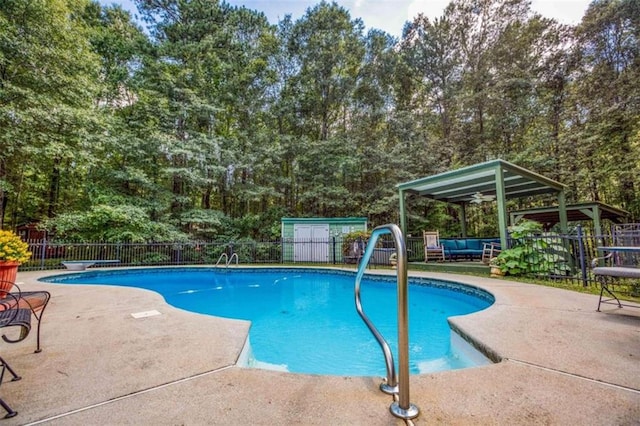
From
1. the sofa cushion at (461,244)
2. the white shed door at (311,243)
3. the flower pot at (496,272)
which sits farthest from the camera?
the white shed door at (311,243)

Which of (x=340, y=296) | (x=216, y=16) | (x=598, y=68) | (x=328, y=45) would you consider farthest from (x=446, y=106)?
(x=340, y=296)

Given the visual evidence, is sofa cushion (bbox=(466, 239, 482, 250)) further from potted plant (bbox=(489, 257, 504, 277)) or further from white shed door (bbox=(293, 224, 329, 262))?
white shed door (bbox=(293, 224, 329, 262))

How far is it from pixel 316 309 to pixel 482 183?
660 centimetres

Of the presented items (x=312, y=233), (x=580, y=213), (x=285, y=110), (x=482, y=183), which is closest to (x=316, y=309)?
(x=482, y=183)

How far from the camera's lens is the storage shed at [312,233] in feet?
41.3

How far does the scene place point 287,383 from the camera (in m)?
1.75

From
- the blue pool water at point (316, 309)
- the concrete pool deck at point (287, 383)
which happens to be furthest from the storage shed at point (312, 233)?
the concrete pool deck at point (287, 383)

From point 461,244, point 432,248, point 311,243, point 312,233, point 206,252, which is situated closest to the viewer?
point 432,248

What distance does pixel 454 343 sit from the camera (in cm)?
307

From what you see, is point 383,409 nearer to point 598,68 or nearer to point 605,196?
point 598,68

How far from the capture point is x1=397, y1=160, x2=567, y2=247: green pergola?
23.1ft

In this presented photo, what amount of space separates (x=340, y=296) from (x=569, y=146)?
12391 millimetres

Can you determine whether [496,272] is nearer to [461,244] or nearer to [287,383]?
[461,244]

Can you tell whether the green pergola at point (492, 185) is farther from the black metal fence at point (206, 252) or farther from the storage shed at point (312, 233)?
the storage shed at point (312, 233)
